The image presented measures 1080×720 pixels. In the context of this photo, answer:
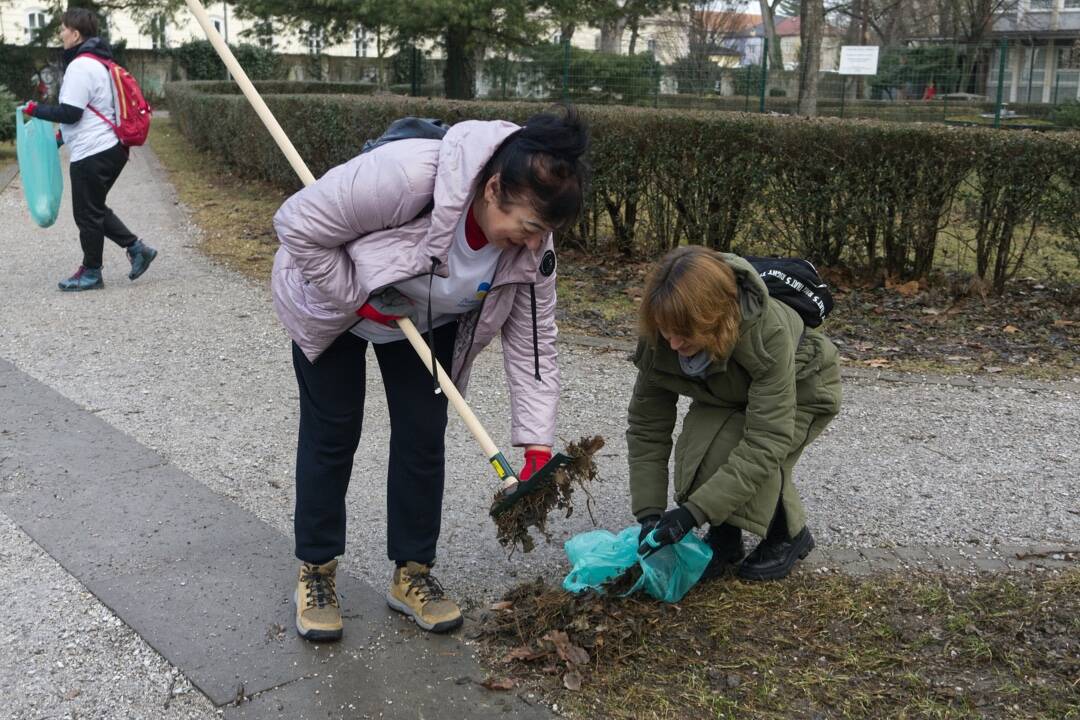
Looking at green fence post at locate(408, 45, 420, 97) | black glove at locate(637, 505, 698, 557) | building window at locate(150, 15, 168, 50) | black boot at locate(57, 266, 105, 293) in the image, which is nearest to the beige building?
building window at locate(150, 15, 168, 50)

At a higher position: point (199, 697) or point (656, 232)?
point (656, 232)

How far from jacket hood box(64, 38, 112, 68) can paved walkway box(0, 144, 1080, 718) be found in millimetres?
1871

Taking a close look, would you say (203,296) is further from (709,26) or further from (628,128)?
(709,26)

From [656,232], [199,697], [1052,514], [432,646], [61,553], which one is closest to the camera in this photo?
[199,697]

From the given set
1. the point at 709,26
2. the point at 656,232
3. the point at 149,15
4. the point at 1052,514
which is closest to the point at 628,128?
the point at 656,232

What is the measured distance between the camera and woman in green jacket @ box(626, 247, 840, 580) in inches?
117

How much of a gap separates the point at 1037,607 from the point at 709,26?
52.1 m

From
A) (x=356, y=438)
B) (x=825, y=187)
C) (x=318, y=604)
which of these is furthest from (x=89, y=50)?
(x=318, y=604)

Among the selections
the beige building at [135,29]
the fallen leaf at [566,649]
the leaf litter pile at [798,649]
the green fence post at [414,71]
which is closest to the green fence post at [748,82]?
the green fence post at [414,71]

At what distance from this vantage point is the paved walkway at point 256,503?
303 centimetres

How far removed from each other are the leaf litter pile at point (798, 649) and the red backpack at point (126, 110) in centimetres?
529

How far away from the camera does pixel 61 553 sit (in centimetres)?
371

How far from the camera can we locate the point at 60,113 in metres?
7.10

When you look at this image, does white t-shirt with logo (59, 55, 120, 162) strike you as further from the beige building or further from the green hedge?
the beige building
